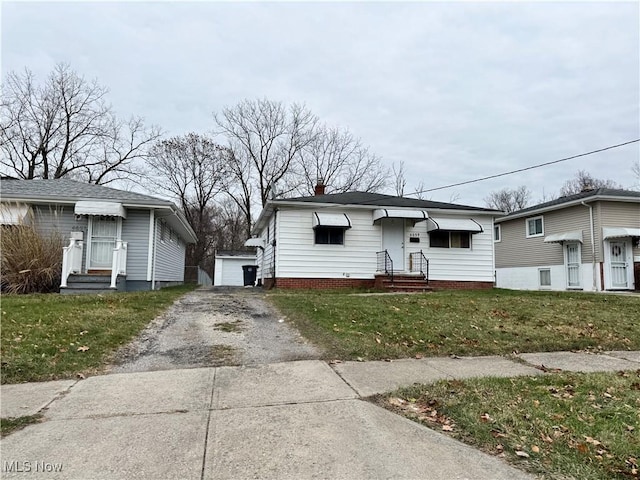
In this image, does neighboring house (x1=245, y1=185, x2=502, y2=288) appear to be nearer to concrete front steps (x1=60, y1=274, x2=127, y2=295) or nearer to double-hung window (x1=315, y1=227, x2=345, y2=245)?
double-hung window (x1=315, y1=227, x2=345, y2=245)

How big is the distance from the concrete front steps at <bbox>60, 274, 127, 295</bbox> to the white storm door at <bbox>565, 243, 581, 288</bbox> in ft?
58.8

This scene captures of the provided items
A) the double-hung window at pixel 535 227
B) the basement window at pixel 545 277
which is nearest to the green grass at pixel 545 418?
the basement window at pixel 545 277

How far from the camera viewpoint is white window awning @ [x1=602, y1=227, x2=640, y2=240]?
52.5 ft

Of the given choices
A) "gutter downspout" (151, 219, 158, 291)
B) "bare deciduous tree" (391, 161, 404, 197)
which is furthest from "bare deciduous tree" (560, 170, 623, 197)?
"gutter downspout" (151, 219, 158, 291)

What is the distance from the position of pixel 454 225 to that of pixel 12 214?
14.0 m

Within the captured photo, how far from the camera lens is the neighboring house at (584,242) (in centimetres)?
1658

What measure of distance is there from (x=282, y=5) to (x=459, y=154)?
1837 centimetres

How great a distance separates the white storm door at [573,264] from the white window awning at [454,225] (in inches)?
230

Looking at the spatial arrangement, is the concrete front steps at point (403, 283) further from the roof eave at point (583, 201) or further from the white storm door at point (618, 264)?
the white storm door at point (618, 264)

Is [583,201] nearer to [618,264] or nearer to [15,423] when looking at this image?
[618,264]

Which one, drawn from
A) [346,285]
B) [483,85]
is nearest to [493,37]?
[483,85]

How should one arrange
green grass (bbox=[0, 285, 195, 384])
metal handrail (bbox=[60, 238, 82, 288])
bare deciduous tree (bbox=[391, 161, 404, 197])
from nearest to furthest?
green grass (bbox=[0, 285, 195, 384]) → metal handrail (bbox=[60, 238, 82, 288]) → bare deciduous tree (bbox=[391, 161, 404, 197])

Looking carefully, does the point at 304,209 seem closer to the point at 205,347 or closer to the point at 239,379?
the point at 205,347

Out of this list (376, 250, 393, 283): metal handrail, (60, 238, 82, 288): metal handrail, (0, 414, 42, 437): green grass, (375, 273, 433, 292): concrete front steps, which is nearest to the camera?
(0, 414, 42, 437): green grass
